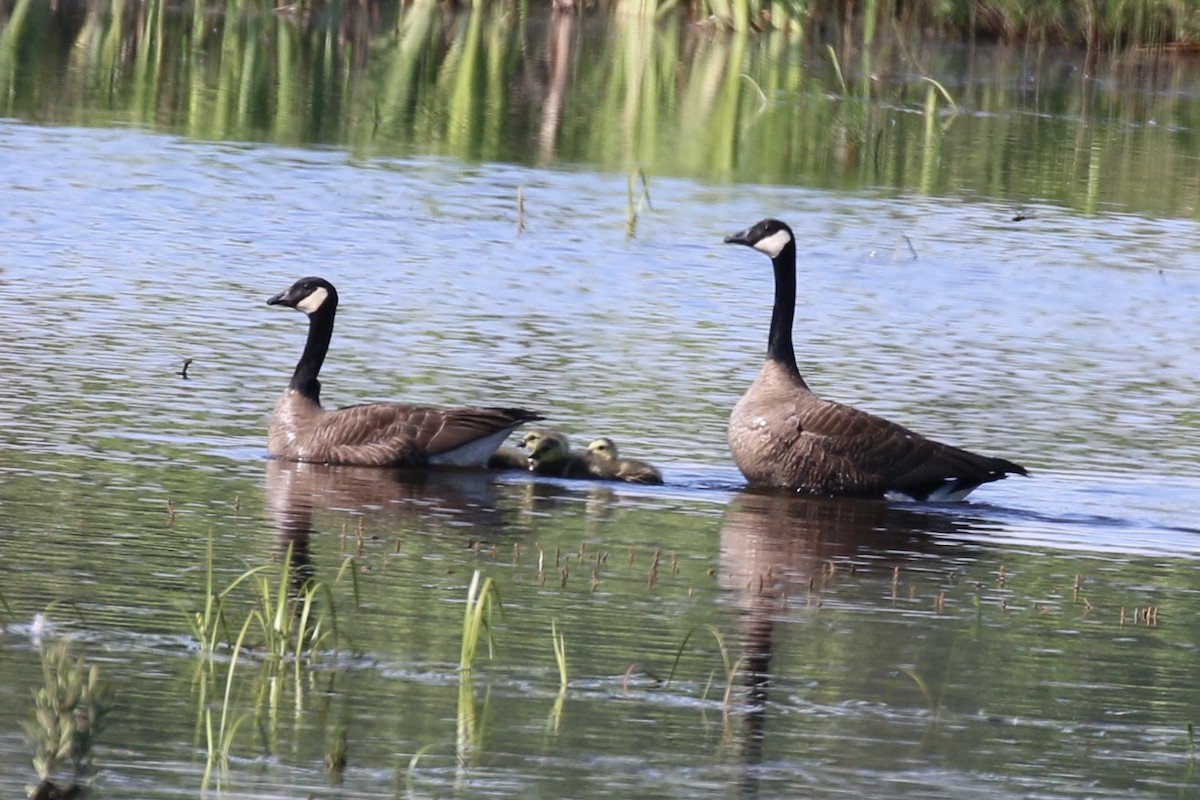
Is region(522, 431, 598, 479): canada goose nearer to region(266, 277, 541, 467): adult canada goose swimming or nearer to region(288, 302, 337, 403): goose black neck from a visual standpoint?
region(266, 277, 541, 467): adult canada goose swimming

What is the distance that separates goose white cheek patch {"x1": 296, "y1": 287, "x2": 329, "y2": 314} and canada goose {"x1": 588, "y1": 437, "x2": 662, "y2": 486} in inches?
86.0

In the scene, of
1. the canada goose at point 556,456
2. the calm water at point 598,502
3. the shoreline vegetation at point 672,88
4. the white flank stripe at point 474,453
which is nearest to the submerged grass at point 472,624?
the calm water at point 598,502

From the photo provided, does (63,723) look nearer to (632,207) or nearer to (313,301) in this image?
(313,301)

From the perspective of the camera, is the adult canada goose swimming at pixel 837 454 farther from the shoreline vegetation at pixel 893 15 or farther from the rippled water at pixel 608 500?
the shoreline vegetation at pixel 893 15

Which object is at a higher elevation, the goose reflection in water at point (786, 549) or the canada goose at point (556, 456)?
the canada goose at point (556, 456)

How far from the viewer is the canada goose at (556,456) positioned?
11.7m

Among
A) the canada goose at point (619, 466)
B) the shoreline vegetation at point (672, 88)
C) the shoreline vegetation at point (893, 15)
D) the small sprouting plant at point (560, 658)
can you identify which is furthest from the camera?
the shoreline vegetation at point (893, 15)

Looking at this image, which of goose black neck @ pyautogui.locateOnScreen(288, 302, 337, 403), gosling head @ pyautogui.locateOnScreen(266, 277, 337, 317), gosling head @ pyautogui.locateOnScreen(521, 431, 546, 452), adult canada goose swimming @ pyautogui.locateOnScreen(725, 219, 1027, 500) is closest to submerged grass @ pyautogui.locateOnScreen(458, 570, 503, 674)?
gosling head @ pyautogui.locateOnScreen(521, 431, 546, 452)

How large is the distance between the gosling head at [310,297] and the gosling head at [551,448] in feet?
5.71

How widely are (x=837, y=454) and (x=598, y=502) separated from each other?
142cm

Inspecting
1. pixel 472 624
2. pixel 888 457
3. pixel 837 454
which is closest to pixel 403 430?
pixel 837 454

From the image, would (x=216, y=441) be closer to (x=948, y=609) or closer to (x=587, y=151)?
(x=948, y=609)

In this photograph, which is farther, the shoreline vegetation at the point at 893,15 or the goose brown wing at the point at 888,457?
the shoreline vegetation at the point at 893,15

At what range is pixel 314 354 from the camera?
1280 centimetres
